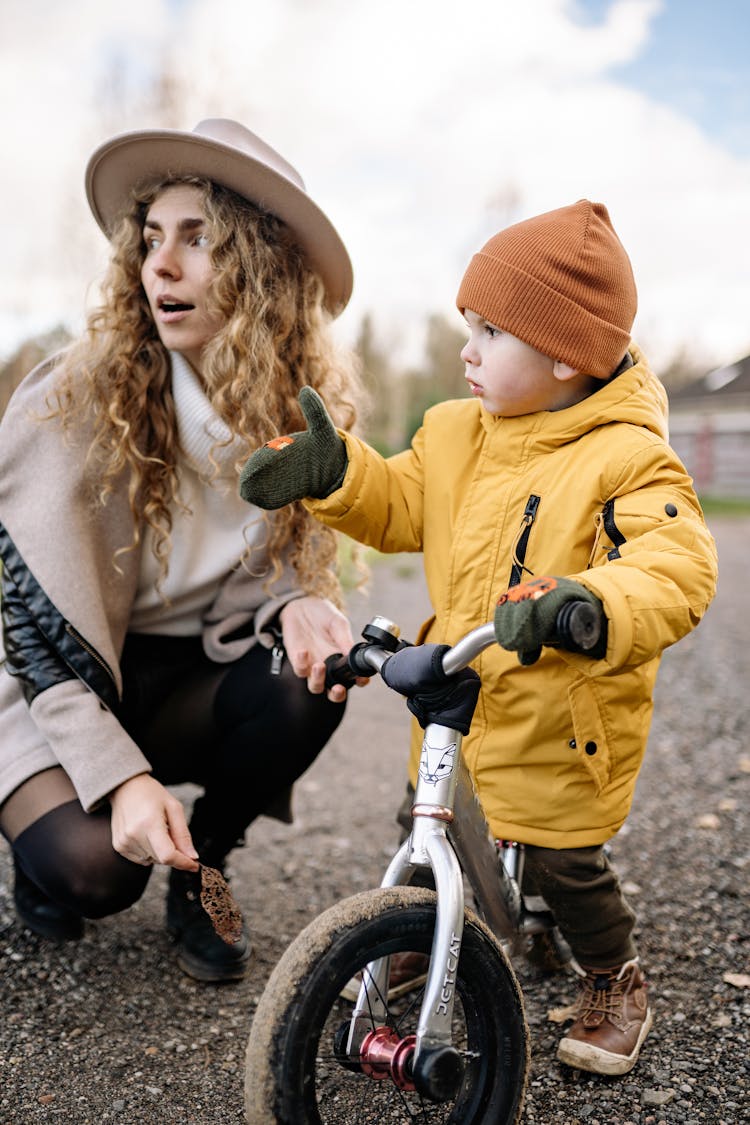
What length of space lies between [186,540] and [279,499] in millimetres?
642

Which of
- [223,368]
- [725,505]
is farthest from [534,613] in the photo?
[725,505]

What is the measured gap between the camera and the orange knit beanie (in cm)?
189

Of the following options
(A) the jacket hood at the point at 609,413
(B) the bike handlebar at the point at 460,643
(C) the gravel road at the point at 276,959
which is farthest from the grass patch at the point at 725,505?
(B) the bike handlebar at the point at 460,643

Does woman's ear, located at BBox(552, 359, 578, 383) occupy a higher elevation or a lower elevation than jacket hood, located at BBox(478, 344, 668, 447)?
higher

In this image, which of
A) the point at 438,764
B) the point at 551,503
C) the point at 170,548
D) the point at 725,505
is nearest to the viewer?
the point at 438,764

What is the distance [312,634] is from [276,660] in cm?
12

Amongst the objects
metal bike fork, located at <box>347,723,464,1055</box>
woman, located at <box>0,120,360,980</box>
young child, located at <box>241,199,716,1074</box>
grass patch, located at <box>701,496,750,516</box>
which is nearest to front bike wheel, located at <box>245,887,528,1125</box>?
metal bike fork, located at <box>347,723,464,1055</box>

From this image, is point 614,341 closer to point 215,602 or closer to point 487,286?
point 487,286

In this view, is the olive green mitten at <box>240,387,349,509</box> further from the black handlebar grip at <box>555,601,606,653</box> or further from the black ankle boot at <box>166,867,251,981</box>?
the black ankle boot at <box>166,867,251,981</box>

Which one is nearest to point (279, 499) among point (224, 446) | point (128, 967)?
point (224, 446)

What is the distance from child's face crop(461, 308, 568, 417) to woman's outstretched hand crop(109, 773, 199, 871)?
1.04m

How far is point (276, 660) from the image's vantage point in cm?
237

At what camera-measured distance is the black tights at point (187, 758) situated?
2.06 meters

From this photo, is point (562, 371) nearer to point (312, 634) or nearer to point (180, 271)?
point (312, 634)
